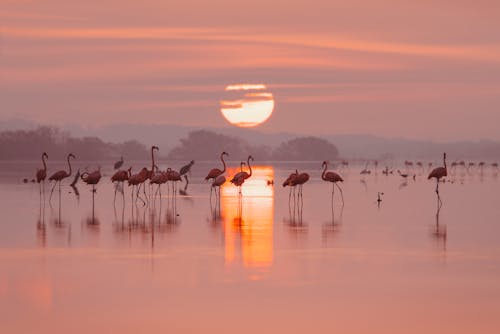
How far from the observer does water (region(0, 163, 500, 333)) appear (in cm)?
935

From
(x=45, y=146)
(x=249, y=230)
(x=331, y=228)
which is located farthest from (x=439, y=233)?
(x=45, y=146)

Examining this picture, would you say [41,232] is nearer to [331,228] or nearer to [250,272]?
[331,228]

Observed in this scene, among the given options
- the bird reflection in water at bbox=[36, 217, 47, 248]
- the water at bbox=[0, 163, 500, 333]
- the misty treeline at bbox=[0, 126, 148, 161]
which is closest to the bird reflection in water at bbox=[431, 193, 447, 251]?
the water at bbox=[0, 163, 500, 333]

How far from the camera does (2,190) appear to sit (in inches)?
1300

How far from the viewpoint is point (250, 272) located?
12.2 metres

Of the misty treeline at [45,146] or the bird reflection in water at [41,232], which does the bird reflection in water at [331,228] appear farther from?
the misty treeline at [45,146]

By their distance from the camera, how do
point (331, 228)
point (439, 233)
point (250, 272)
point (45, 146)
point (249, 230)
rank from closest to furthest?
point (250, 272) < point (439, 233) < point (249, 230) < point (331, 228) < point (45, 146)

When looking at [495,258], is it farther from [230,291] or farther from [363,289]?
[230,291]

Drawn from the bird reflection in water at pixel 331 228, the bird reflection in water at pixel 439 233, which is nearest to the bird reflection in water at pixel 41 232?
the bird reflection in water at pixel 331 228

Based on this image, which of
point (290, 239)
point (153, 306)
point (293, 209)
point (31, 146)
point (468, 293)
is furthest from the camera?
point (31, 146)

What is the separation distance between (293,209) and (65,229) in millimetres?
7100

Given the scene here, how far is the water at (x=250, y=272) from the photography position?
935 cm

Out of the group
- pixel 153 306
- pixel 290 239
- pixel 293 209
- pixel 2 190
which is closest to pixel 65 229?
pixel 290 239

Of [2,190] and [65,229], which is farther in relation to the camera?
[2,190]
